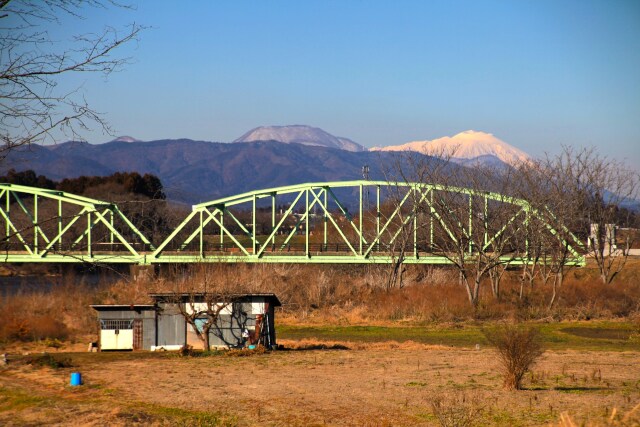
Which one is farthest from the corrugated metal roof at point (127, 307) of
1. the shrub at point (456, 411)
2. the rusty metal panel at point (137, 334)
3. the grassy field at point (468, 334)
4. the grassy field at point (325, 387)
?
the shrub at point (456, 411)

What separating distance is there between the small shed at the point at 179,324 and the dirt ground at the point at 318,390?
6.09 feet

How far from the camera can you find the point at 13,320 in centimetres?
4394

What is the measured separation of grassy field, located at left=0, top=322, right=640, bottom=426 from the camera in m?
22.0

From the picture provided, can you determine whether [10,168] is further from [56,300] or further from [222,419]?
[56,300]

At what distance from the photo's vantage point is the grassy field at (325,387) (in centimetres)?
2203

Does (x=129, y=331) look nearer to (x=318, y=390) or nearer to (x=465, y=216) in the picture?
(x=318, y=390)

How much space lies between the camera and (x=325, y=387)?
26938mm

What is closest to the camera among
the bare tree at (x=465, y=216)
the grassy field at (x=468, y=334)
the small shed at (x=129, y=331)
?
the small shed at (x=129, y=331)

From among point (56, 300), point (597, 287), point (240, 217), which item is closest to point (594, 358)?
point (597, 287)

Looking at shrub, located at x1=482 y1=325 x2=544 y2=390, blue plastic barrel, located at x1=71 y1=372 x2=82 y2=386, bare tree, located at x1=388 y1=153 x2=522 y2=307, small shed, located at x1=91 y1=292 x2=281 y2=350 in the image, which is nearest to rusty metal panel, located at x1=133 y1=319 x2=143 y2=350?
small shed, located at x1=91 y1=292 x2=281 y2=350

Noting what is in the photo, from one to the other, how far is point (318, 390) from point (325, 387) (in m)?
0.59

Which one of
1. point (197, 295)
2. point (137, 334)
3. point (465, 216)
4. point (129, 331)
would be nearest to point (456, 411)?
point (197, 295)

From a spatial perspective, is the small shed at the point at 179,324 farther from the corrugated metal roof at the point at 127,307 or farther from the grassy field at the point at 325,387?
the grassy field at the point at 325,387

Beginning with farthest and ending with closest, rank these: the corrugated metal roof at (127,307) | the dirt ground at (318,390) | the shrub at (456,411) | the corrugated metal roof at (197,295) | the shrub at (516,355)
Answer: the corrugated metal roof at (127,307), the corrugated metal roof at (197,295), the shrub at (516,355), the dirt ground at (318,390), the shrub at (456,411)
